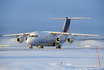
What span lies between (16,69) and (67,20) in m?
39.7

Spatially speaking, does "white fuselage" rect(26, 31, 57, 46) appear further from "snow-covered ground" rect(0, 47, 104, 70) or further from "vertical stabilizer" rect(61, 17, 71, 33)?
"snow-covered ground" rect(0, 47, 104, 70)

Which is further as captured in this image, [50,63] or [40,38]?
[40,38]

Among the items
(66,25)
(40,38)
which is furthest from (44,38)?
(66,25)

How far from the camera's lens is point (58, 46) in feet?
149

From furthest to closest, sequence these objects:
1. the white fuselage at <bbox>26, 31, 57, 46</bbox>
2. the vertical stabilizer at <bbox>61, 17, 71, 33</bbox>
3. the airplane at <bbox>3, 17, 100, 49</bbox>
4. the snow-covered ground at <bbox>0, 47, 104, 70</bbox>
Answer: the vertical stabilizer at <bbox>61, 17, 71, 33</bbox> < the airplane at <bbox>3, 17, 100, 49</bbox> < the white fuselage at <bbox>26, 31, 57, 46</bbox> < the snow-covered ground at <bbox>0, 47, 104, 70</bbox>

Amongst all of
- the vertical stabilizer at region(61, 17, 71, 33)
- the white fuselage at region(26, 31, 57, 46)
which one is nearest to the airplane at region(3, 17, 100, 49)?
the white fuselage at region(26, 31, 57, 46)

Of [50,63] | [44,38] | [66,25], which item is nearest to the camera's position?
[50,63]

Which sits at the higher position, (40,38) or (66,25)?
(66,25)

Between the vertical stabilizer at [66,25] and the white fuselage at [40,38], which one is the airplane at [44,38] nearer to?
the white fuselage at [40,38]

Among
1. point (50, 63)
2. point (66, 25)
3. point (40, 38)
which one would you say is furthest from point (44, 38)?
point (50, 63)

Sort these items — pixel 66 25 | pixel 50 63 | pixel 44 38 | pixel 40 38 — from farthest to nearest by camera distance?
pixel 66 25
pixel 44 38
pixel 40 38
pixel 50 63

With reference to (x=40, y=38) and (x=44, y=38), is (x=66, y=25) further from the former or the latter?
(x=40, y=38)

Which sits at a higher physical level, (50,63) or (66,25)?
(66,25)

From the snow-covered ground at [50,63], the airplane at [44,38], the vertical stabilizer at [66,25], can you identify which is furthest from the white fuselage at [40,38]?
the snow-covered ground at [50,63]
